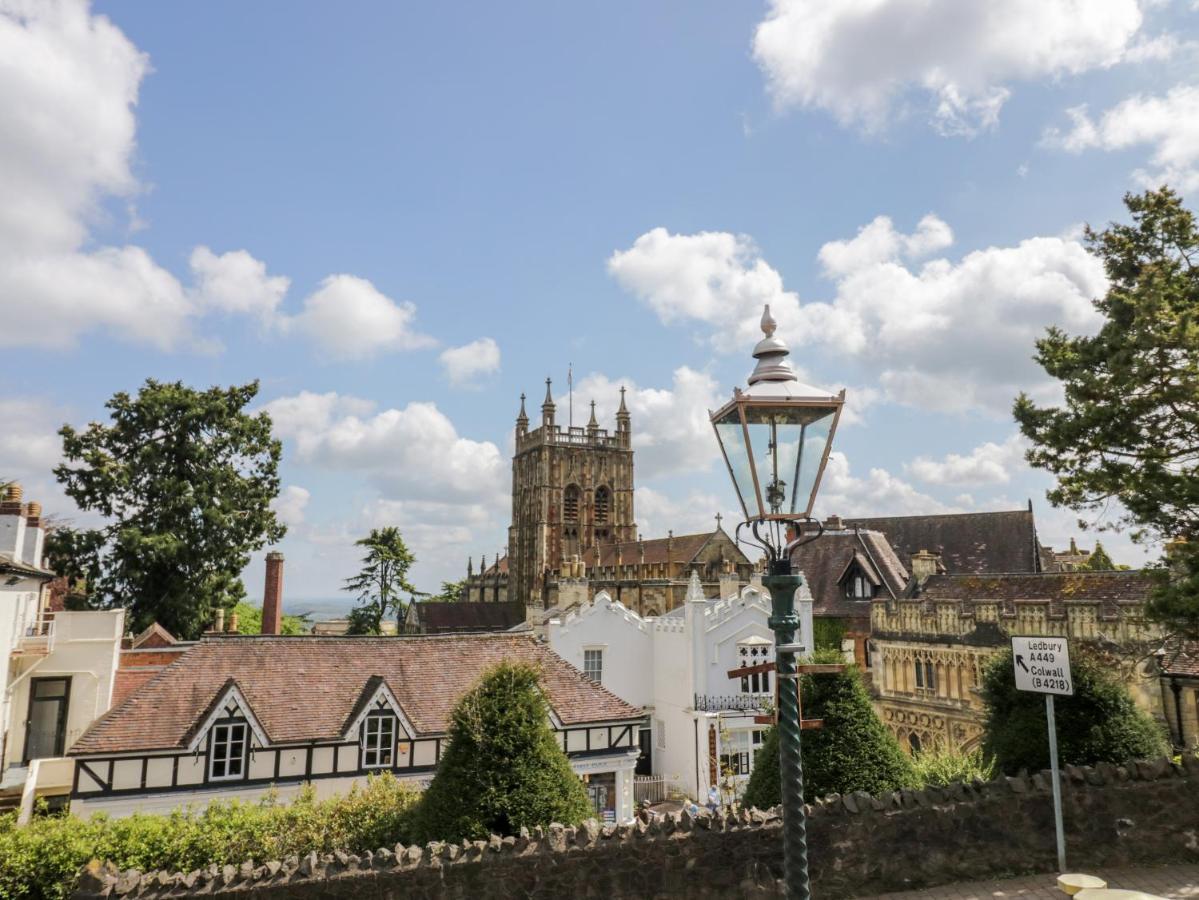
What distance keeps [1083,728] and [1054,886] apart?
346 centimetres

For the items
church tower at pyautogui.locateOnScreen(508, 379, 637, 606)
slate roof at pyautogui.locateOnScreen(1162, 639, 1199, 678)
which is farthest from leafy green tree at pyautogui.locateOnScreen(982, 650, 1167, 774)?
church tower at pyautogui.locateOnScreen(508, 379, 637, 606)

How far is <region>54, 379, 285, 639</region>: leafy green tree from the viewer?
33594mm

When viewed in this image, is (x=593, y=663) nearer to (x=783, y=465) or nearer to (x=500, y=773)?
(x=500, y=773)

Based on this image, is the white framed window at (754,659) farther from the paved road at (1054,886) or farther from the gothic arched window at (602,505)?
the gothic arched window at (602,505)

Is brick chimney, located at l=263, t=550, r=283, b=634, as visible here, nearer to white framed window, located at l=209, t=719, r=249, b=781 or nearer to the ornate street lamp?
white framed window, located at l=209, t=719, r=249, b=781

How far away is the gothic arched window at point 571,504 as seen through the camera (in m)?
76.4

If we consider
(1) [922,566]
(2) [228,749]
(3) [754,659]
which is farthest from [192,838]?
(1) [922,566]

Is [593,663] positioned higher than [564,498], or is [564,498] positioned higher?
[564,498]

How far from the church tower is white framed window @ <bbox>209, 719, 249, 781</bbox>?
176ft

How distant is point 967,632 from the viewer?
24484 mm

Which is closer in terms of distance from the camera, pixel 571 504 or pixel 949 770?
pixel 949 770

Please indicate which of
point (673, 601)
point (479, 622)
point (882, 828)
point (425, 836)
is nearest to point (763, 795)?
point (882, 828)

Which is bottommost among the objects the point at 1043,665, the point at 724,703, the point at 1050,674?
the point at 724,703

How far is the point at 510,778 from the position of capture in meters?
11.7
